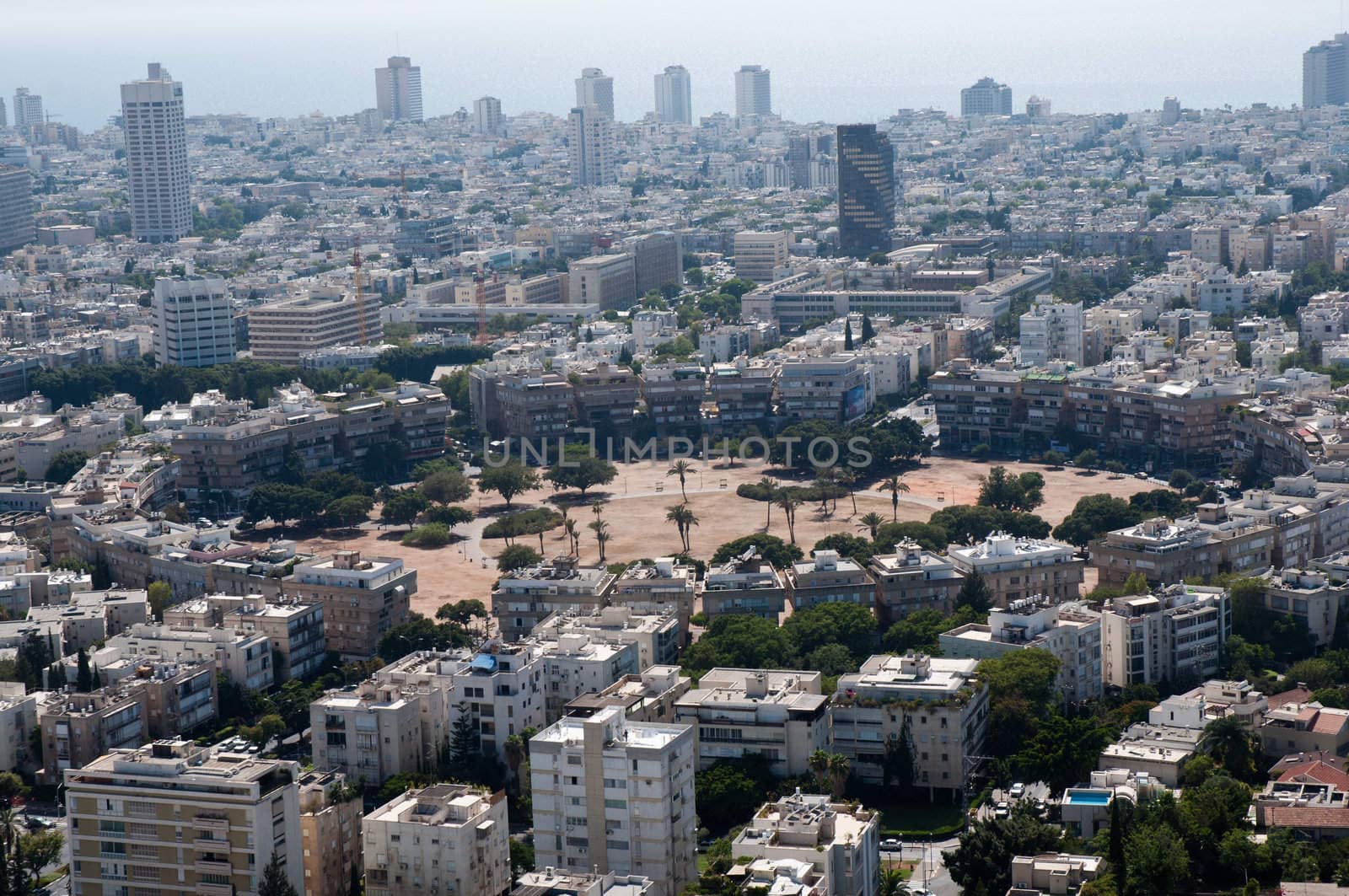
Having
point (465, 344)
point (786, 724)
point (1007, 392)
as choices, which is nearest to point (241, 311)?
point (465, 344)

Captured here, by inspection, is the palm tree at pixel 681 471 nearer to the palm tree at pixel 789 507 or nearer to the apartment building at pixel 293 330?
the palm tree at pixel 789 507

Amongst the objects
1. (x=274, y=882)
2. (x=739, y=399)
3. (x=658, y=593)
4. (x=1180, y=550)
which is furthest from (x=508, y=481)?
(x=274, y=882)

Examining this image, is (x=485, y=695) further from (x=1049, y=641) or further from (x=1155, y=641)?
(x=1155, y=641)

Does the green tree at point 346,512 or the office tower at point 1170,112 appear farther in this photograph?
the office tower at point 1170,112

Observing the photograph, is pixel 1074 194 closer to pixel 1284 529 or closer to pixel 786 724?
pixel 1284 529

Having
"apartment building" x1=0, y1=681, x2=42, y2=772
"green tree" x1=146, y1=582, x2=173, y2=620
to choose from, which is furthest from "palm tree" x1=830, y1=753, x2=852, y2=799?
"green tree" x1=146, y1=582, x2=173, y2=620

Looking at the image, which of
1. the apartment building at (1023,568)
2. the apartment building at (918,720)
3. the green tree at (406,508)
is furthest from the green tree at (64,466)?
the apartment building at (918,720)
